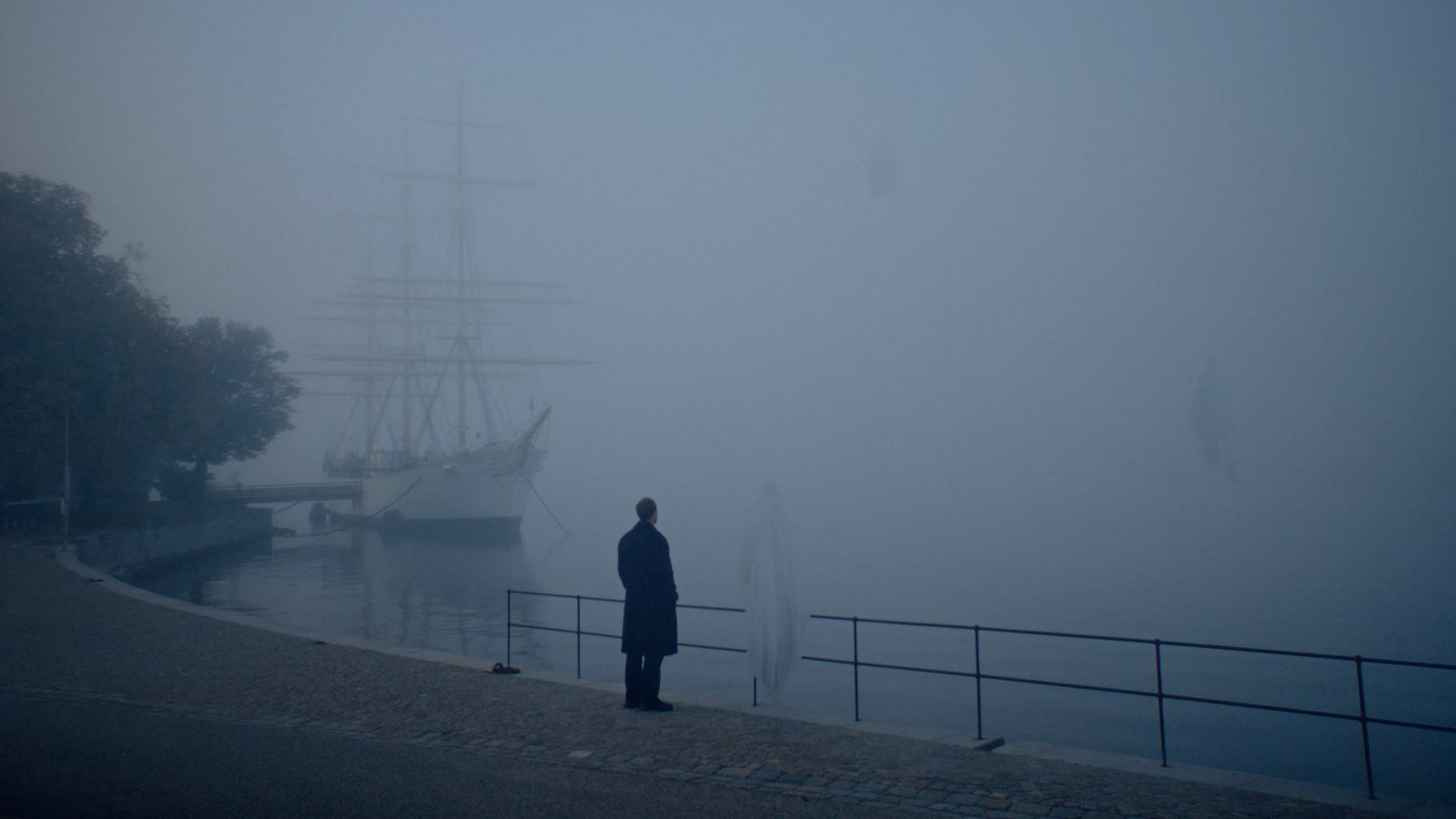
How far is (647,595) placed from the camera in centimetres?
898

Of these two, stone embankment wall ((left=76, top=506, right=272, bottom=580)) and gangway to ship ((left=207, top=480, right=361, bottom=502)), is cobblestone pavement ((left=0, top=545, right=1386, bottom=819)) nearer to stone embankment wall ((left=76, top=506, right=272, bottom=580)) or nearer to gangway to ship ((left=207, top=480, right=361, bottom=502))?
stone embankment wall ((left=76, top=506, right=272, bottom=580))

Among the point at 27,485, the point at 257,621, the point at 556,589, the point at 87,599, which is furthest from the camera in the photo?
the point at 556,589

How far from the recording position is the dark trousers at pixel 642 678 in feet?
29.1

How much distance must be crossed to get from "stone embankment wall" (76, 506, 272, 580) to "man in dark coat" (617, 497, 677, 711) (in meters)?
25.1

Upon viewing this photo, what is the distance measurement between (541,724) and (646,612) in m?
1.28

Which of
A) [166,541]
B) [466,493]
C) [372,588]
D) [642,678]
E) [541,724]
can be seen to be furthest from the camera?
[466,493]

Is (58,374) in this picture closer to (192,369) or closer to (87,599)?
(192,369)

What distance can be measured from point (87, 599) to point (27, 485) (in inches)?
1105

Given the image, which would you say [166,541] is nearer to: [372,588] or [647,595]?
[372,588]

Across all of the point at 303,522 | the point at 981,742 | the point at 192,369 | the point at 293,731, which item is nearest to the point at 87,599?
the point at 293,731

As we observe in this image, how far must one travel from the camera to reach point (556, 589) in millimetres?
42719

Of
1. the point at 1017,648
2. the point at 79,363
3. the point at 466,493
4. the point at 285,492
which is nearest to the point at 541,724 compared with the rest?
the point at 1017,648

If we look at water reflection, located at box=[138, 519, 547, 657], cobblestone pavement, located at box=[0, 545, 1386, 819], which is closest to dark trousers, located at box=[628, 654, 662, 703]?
cobblestone pavement, located at box=[0, 545, 1386, 819]

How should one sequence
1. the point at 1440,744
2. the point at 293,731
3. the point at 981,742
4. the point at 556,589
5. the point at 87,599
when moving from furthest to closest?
the point at 556,589 → the point at 1440,744 → the point at 87,599 → the point at 293,731 → the point at 981,742
